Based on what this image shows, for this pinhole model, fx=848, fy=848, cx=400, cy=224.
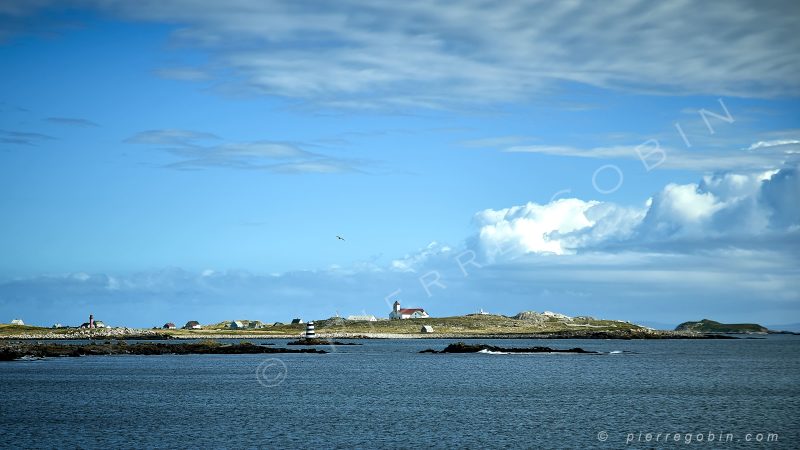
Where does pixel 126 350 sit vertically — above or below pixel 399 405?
above

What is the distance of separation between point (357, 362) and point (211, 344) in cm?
4478

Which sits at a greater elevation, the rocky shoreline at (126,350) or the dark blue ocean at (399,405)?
the rocky shoreline at (126,350)

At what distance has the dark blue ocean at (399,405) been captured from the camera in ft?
165

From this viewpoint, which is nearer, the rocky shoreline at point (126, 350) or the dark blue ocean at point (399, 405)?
the dark blue ocean at point (399, 405)

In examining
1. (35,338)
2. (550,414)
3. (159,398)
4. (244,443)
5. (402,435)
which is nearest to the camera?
(244,443)

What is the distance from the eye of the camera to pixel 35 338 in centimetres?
19850

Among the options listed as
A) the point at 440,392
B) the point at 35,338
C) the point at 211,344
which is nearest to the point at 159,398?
the point at 440,392

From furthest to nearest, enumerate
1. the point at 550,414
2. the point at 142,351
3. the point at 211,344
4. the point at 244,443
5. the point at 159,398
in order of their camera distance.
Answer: the point at 211,344 < the point at 142,351 < the point at 159,398 < the point at 550,414 < the point at 244,443

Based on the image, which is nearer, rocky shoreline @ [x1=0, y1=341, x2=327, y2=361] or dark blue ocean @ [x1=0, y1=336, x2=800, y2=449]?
dark blue ocean @ [x1=0, y1=336, x2=800, y2=449]

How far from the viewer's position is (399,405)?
6738 cm

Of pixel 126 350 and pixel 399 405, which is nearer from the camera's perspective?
pixel 399 405

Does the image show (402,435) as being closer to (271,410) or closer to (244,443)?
(244,443)

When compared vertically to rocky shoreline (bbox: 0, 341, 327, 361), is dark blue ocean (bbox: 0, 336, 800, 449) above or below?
below

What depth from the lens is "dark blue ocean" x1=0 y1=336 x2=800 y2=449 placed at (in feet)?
165
